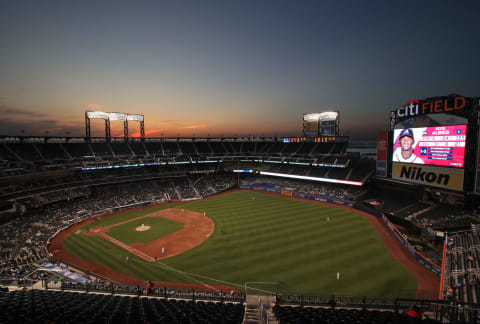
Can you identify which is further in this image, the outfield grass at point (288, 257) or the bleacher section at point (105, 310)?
the outfield grass at point (288, 257)

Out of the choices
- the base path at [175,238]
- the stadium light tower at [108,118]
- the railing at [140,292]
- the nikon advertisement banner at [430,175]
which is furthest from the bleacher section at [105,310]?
the stadium light tower at [108,118]

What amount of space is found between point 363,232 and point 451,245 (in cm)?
977

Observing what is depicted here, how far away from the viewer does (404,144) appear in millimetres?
34344

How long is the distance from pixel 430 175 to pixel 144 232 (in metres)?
39.4

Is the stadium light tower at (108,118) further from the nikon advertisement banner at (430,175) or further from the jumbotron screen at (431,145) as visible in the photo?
the nikon advertisement banner at (430,175)

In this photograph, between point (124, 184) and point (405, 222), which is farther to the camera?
point (124, 184)

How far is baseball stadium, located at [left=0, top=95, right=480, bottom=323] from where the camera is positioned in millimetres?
13852

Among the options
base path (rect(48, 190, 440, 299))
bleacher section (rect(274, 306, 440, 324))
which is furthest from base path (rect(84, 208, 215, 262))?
bleacher section (rect(274, 306, 440, 324))

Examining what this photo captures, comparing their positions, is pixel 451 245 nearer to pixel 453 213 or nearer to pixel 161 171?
pixel 453 213

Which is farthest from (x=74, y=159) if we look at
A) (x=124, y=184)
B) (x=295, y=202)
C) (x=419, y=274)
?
(x=419, y=274)

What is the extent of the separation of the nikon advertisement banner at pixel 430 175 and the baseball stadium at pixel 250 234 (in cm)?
14

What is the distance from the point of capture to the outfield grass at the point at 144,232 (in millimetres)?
31203

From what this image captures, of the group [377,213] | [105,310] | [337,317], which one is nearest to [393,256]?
[377,213]

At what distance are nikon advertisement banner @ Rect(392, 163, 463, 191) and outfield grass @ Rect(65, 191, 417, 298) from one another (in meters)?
8.87
